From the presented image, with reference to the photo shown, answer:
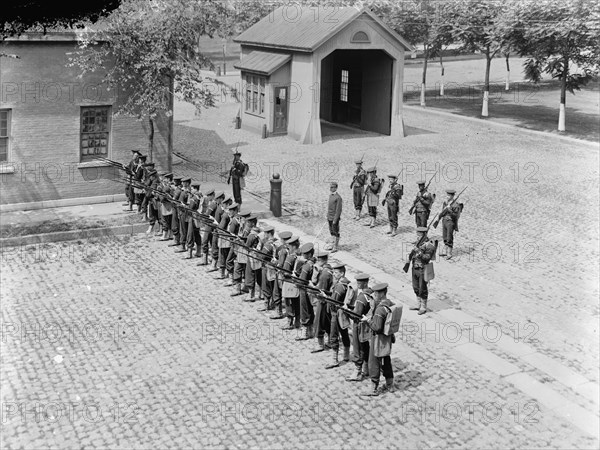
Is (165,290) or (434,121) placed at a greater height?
(434,121)

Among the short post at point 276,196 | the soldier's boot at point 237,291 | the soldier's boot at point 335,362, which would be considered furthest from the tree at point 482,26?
the soldier's boot at point 335,362

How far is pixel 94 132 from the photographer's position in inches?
840

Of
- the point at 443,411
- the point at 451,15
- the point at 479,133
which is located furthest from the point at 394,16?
the point at 443,411

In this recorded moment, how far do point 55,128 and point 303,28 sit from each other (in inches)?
662

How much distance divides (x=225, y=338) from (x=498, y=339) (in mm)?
4849

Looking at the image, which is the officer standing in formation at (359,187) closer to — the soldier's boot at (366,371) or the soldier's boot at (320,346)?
the soldier's boot at (320,346)

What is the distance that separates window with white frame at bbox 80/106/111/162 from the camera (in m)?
21.2

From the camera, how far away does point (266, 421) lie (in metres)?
9.99

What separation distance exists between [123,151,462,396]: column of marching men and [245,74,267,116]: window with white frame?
50.2 feet

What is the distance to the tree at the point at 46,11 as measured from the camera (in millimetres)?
6285

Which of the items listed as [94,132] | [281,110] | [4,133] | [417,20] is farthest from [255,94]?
[417,20]

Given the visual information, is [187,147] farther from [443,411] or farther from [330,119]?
[443,411]

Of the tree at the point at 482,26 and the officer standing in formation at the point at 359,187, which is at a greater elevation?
the tree at the point at 482,26

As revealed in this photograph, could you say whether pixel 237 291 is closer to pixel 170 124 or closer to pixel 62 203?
pixel 62 203
